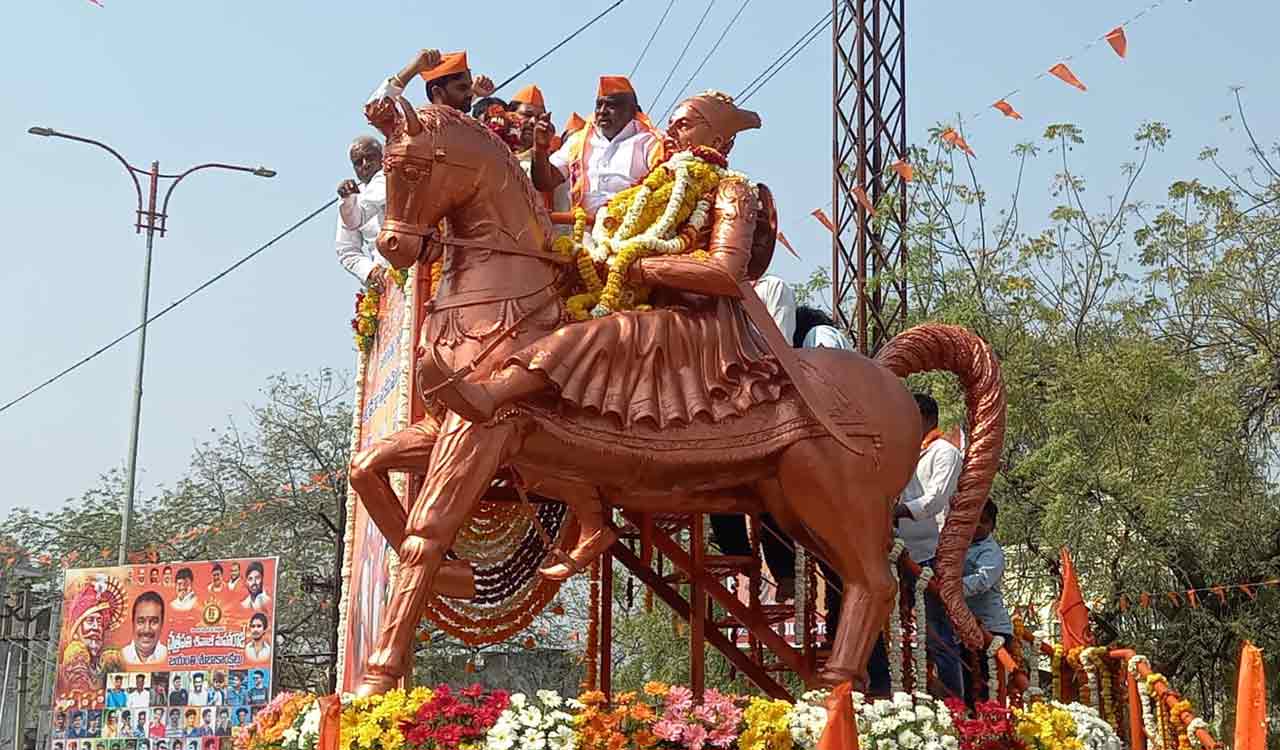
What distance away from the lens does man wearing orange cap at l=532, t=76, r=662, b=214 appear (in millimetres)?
8203

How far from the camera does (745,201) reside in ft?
23.7

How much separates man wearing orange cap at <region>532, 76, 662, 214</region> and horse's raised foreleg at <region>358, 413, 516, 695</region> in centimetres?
199

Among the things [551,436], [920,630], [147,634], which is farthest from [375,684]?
[147,634]

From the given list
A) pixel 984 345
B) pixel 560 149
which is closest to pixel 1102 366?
pixel 984 345

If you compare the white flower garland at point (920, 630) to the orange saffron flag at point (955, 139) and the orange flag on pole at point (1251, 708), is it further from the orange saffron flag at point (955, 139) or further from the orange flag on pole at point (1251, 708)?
the orange saffron flag at point (955, 139)

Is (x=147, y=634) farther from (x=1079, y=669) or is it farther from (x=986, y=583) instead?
(x=1079, y=669)

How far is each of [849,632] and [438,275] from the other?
2479 mm

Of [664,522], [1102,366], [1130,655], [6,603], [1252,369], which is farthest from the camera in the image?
[6,603]

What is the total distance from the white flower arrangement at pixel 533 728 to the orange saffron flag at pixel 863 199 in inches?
376

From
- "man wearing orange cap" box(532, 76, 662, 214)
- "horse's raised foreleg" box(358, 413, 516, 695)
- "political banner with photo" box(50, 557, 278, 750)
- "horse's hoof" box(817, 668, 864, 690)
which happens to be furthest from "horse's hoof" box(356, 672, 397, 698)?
"political banner with photo" box(50, 557, 278, 750)

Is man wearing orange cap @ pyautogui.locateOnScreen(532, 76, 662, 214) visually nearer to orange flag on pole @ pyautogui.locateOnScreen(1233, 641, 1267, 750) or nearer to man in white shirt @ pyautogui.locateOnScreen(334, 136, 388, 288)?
man in white shirt @ pyautogui.locateOnScreen(334, 136, 388, 288)

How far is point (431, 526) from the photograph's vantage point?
6434mm

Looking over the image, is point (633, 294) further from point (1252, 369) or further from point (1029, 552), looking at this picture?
point (1252, 369)

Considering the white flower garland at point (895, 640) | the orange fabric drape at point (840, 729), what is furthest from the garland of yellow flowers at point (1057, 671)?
the orange fabric drape at point (840, 729)
